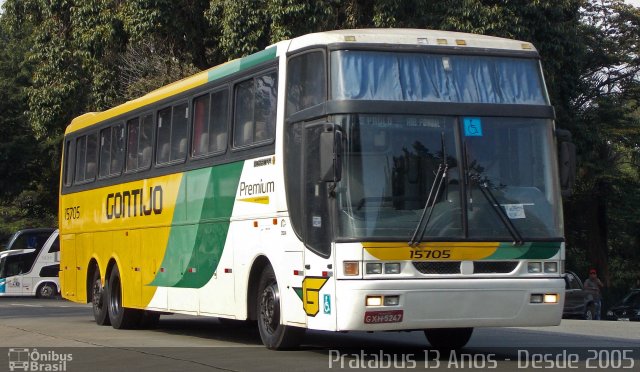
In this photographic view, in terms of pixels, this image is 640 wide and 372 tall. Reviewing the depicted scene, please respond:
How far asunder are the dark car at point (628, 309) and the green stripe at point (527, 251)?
84.5 feet

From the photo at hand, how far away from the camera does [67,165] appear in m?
22.6

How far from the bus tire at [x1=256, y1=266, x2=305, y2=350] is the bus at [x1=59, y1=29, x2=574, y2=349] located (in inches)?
1.0

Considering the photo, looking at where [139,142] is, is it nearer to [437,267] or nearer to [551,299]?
[437,267]

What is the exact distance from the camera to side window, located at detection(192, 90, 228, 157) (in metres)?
15.4

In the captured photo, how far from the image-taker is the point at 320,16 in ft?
84.4

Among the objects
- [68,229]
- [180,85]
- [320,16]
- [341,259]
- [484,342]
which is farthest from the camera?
[320,16]

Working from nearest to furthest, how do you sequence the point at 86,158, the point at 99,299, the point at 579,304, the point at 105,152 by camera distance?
the point at 105,152 → the point at 99,299 → the point at 86,158 → the point at 579,304

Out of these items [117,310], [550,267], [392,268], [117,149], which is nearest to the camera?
[392,268]

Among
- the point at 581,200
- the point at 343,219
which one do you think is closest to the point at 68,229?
the point at 343,219

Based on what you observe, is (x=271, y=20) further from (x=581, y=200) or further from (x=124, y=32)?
(x=581, y=200)

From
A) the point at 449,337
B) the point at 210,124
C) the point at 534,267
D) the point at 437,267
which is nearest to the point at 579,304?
the point at 449,337

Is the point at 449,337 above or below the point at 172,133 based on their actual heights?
below

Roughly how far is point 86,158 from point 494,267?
423 inches

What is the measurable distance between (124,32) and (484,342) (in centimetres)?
1499
